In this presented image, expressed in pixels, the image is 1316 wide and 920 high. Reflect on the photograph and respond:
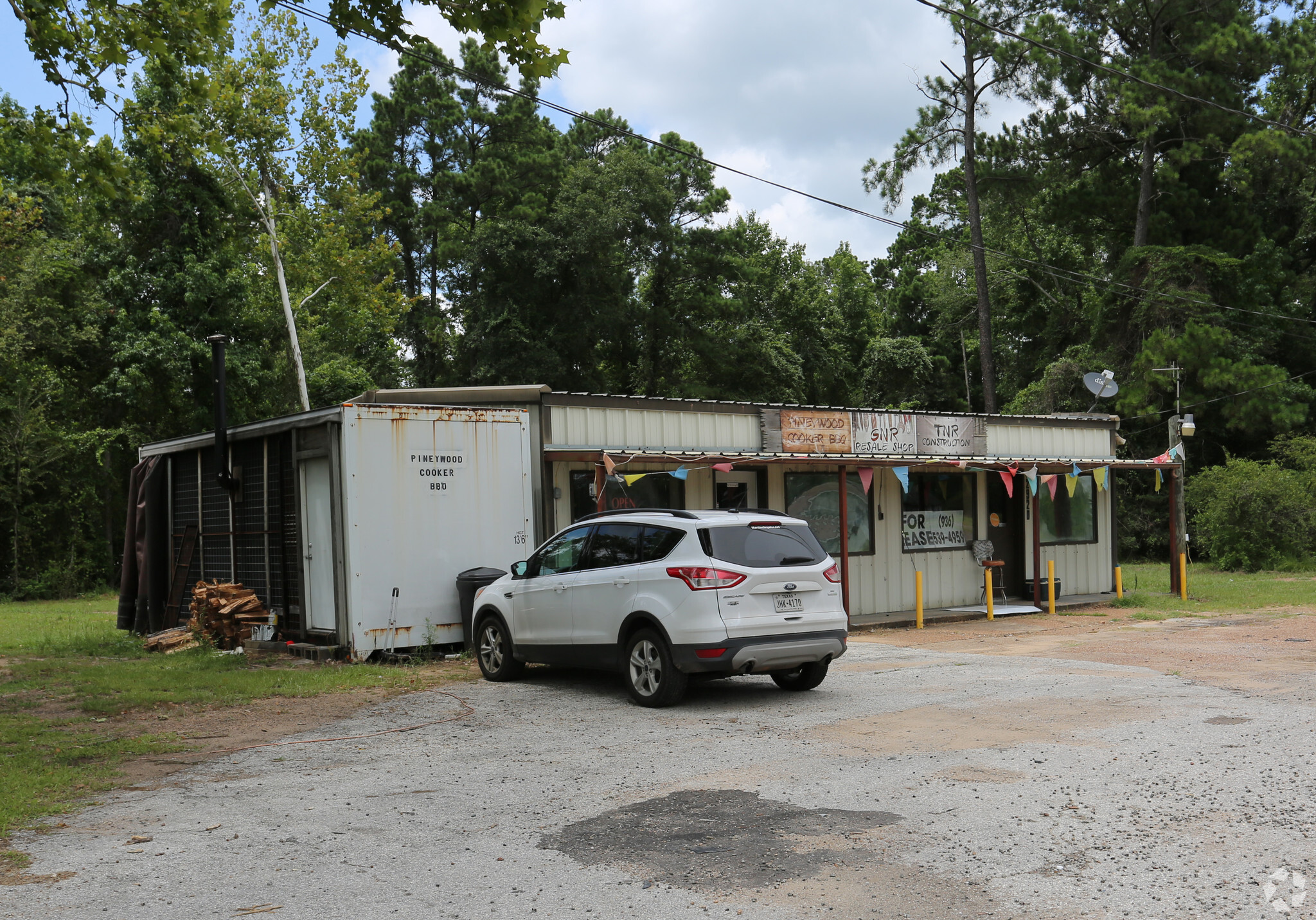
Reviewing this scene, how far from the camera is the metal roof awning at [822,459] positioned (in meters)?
14.6

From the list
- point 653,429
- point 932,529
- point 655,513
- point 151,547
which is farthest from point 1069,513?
point 151,547

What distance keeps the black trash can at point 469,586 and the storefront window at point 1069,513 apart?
1217 cm

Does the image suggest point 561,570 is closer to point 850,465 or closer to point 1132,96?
point 850,465

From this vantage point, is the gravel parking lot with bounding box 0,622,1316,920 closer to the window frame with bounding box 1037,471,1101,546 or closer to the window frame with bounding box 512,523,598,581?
Answer: the window frame with bounding box 512,523,598,581

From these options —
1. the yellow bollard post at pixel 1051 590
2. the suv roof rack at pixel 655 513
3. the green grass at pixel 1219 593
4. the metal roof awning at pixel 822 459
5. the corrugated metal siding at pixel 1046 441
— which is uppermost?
the corrugated metal siding at pixel 1046 441

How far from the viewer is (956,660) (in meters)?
13.2

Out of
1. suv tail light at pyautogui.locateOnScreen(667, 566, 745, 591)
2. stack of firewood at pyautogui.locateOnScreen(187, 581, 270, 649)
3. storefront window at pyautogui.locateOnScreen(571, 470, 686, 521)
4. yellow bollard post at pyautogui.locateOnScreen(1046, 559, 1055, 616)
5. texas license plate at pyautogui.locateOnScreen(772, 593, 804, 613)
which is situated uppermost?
storefront window at pyautogui.locateOnScreen(571, 470, 686, 521)

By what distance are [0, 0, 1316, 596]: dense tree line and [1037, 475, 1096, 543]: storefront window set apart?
40.8 feet

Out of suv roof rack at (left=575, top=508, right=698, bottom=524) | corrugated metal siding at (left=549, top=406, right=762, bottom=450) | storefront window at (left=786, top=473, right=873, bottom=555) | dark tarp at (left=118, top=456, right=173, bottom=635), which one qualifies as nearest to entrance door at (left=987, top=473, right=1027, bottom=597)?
storefront window at (left=786, top=473, right=873, bottom=555)

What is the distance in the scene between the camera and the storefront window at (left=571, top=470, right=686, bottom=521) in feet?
46.3

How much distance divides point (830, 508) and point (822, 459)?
1.98 metres

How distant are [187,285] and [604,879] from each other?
2670cm

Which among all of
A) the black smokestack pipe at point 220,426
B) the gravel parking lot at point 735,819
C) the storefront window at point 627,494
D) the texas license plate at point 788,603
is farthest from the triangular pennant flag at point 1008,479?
the black smokestack pipe at point 220,426

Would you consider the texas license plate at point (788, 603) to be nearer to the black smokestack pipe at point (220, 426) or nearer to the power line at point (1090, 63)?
the power line at point (1090, 63)
